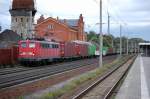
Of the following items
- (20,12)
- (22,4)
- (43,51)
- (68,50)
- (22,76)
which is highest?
(22,4)

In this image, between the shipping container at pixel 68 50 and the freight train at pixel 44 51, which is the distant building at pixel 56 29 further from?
the freight train at pixel 44 51

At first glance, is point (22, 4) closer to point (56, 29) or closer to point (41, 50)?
point (56, 29)

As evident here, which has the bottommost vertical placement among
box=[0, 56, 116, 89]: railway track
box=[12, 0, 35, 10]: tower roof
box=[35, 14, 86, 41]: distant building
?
box=[0, 56, 116, 89]: railway track

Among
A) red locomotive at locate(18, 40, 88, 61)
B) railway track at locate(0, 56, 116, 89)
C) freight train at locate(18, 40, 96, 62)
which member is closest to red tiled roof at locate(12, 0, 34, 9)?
freight train at locate(18, 40, 96, 62)

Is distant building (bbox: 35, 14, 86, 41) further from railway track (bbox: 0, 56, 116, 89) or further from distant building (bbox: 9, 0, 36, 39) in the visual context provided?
railway track (bbox: 0, 56, 116, 89)

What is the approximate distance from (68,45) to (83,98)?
46.0 metres

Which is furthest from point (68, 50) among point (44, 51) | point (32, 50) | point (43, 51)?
point (32, 50)

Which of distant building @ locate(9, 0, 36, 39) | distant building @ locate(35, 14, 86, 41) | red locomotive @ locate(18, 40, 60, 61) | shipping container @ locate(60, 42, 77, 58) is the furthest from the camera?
distant building @ locate(35, 14, 86, 41)

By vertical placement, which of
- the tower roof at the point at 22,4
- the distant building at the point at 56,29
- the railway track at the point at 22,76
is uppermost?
the tower roof at the point at 22,4

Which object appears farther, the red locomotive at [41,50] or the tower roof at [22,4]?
the tower roof at [22,4]

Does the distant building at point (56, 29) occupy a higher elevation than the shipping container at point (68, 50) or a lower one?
higher

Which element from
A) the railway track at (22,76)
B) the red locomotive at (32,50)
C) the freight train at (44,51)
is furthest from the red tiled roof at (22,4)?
the railway track at (22,76)

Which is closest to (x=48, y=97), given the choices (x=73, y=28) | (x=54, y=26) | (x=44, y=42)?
(x=44, y=42)

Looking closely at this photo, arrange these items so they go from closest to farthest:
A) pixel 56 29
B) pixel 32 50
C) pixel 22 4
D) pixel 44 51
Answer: pixel 32 50 → pixel 44 51 → pixel 22 4 → pixel 56 29
